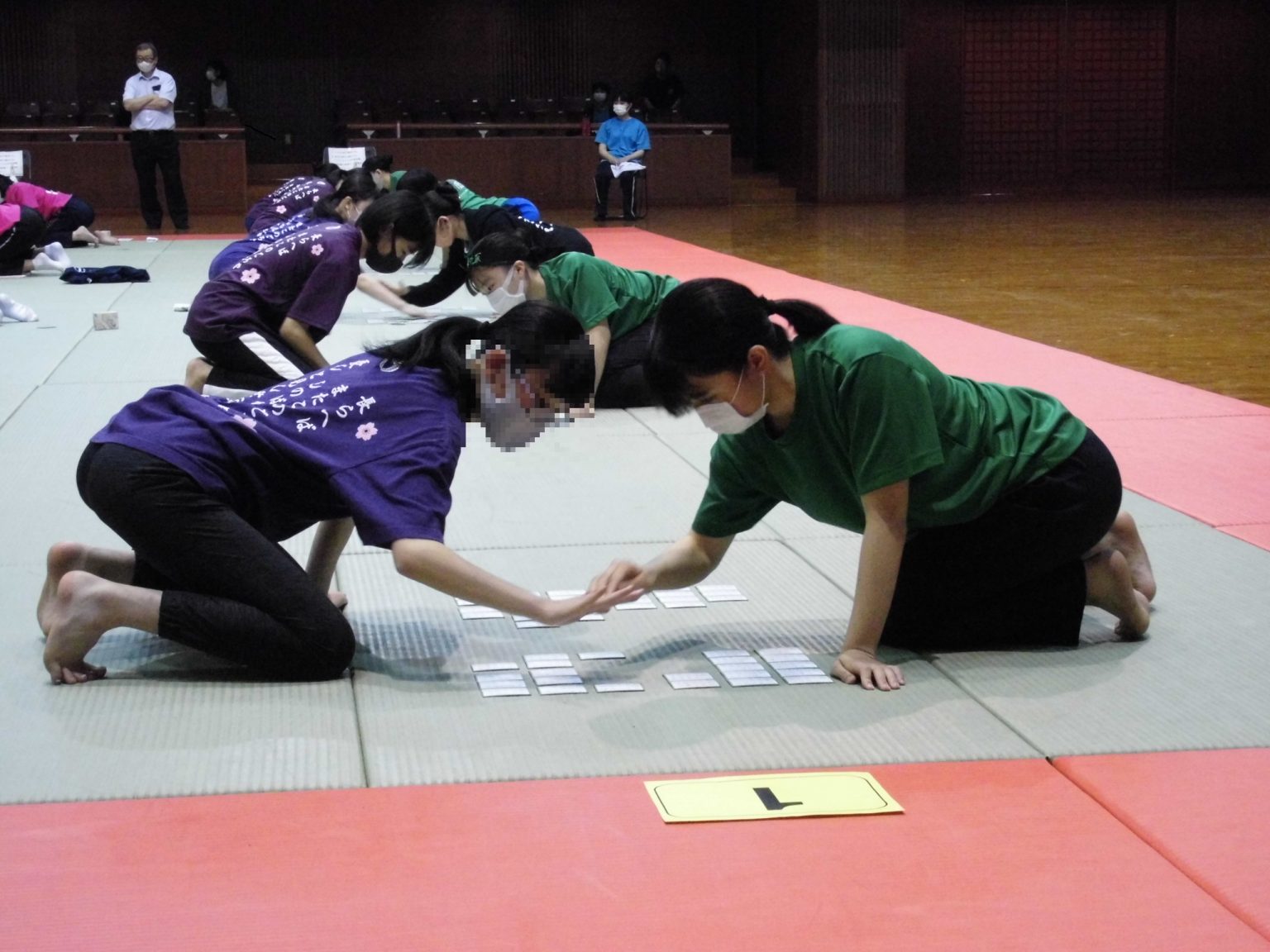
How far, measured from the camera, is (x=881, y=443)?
2.76m

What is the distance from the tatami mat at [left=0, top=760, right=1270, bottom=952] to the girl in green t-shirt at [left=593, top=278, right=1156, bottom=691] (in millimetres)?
574

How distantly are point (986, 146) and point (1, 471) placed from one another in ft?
61.6

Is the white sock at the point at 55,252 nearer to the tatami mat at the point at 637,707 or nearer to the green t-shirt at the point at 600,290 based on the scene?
the green t-shirt at the point at 600,290

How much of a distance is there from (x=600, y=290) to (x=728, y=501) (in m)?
2.91

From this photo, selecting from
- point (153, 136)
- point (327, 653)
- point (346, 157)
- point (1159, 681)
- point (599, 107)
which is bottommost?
point (1159, 681)

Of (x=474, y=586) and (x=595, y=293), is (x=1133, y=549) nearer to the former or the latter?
(x=474, y=586)

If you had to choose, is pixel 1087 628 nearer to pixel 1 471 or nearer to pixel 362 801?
pixel 362 801

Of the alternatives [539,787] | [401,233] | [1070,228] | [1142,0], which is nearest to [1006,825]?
[539,787]

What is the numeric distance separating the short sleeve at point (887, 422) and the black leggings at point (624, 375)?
130 inches

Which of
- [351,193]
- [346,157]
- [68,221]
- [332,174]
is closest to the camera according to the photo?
[351,193]

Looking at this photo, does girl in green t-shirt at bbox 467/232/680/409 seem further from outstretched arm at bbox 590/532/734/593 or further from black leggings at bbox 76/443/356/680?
black leggings at bbox 76/443/356/680

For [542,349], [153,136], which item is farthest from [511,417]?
[153,136]

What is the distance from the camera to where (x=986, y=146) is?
70.5ft

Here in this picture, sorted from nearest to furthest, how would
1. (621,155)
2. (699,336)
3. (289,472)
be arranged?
(699,336), (289,472), (621,155)
